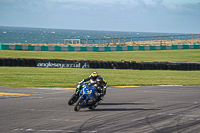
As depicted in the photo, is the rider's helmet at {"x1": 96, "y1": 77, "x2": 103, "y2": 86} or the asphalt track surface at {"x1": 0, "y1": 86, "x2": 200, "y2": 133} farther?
the rider's helmet at {"x1": 96, "y1": 77, "x2": 103, "y2": 86}

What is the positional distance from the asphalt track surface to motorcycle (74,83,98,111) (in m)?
0.24

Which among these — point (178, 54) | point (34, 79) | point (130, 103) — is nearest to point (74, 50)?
point (178, 54)

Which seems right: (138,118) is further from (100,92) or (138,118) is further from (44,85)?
(44,85)

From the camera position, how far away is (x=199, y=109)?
38.0 ft

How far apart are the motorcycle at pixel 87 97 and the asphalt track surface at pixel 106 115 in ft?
0.77

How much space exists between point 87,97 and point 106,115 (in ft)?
3.38

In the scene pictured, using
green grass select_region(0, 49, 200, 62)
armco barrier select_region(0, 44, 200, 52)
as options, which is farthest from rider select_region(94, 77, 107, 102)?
armco barrier select_region(0, 44, 200, 52)

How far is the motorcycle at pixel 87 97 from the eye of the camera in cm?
1059

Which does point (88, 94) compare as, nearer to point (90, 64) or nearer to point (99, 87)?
point (99, 87)

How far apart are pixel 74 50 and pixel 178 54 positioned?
582 inches

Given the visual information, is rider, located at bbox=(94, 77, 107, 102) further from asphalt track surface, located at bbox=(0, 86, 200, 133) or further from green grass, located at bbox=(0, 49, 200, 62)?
green grass, located at bbox=(0, 49, 200, 62)

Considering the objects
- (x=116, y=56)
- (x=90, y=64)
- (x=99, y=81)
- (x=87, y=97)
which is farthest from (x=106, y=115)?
(x=116, y=56)

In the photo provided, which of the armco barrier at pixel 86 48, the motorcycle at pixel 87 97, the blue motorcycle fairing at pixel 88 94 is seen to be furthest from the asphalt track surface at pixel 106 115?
the armco barrier at pixel 86 48

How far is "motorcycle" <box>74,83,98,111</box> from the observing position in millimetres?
10594
